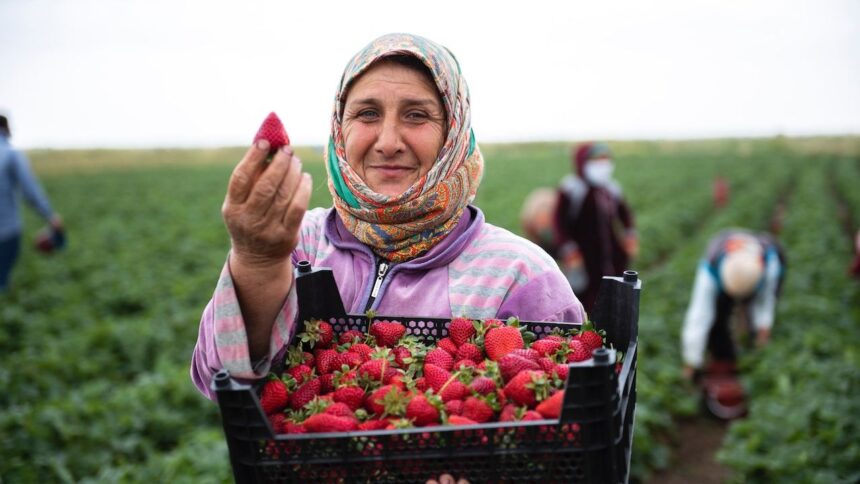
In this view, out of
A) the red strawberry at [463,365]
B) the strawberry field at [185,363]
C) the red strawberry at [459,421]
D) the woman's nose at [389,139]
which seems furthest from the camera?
the strawberry field at [185,363]

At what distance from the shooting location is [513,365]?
1525mm

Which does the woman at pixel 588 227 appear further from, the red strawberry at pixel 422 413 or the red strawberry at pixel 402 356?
the red strawberry at pixel 422 413

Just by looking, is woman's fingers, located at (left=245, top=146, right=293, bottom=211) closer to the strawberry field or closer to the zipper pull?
the zipper pull

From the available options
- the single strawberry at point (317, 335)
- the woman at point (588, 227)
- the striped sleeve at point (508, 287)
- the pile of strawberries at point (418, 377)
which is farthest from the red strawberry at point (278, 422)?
the woman at point (588, 227)

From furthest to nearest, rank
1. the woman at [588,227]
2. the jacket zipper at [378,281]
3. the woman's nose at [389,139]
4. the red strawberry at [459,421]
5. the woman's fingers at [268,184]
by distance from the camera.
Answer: the woman at [588,227] → the jacket zipper at [378,281] → the woman's nose at [389,139] → the red strawberry at [459,421] → the woman's fingers at [268,184]

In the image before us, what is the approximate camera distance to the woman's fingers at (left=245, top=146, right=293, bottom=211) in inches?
49.2

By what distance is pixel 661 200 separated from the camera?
23.4 m

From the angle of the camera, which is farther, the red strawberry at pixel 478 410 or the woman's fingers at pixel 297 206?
the red strawberry at pixel 478 410

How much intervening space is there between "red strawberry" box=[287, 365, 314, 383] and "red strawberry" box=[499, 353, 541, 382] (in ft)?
1.50

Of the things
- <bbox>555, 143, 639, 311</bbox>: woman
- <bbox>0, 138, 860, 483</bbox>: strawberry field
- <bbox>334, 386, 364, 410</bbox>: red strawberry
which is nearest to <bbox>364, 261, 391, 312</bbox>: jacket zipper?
<bbox>0, 138, 860, 483</bbox>: strawberry field

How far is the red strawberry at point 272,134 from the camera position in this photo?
1.28 metres

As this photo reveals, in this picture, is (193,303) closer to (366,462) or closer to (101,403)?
(101,403)

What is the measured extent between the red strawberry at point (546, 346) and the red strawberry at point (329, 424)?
50cm

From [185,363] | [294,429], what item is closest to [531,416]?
[294,429]
